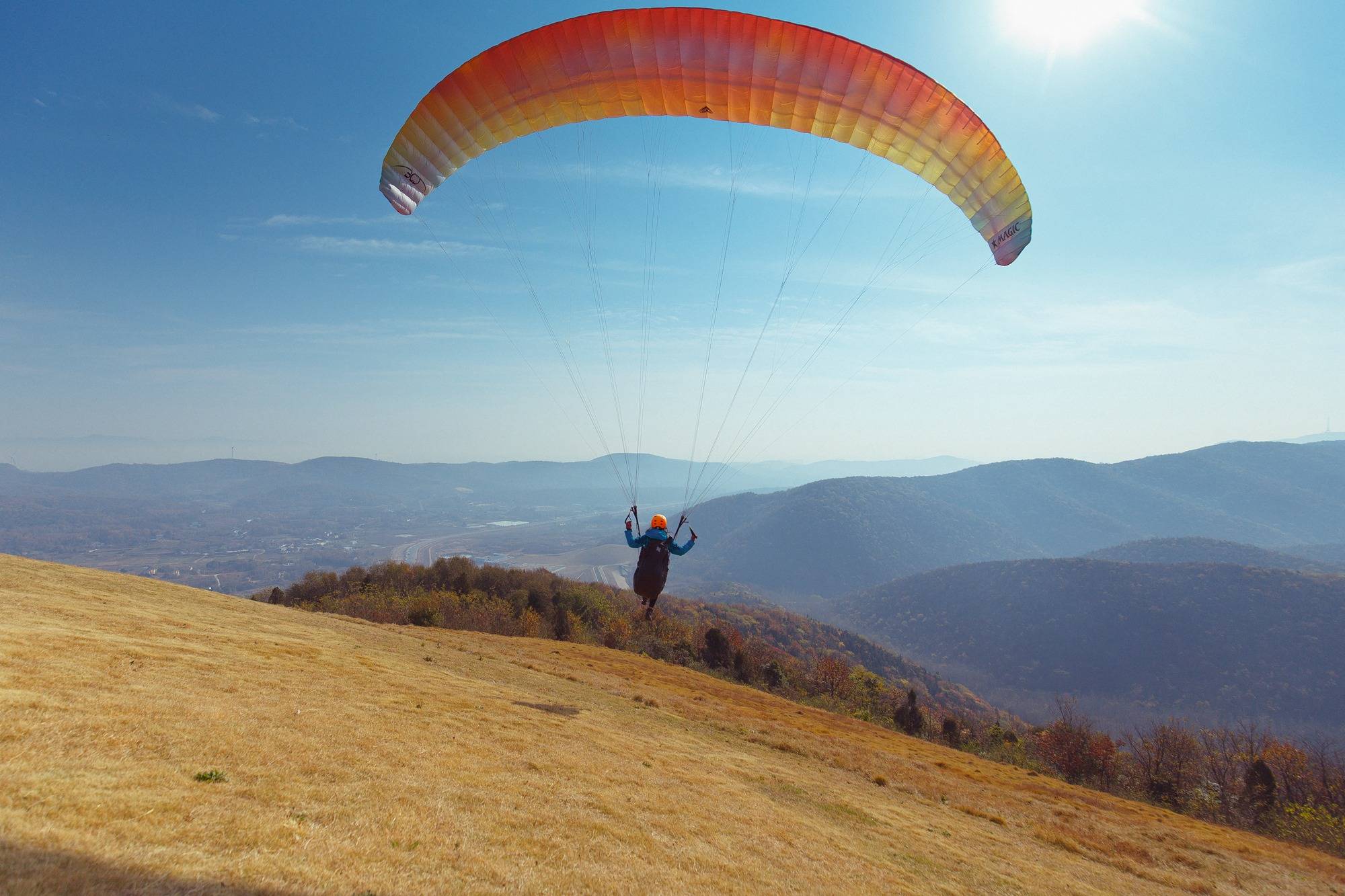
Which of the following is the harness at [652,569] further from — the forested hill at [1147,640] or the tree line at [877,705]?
the forested hill at [1147,640]

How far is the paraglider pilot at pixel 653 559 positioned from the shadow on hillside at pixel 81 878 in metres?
11.4

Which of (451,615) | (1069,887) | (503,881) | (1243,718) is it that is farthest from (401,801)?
(1243,718)

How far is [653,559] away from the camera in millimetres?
16281

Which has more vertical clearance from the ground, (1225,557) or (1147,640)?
(1225,557)

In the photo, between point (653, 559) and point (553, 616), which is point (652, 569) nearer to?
point (653, 559)

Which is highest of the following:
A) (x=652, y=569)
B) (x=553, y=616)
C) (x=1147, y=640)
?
Answer: (x=652, y=569)

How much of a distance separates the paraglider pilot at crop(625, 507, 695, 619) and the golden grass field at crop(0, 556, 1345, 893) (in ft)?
12.8

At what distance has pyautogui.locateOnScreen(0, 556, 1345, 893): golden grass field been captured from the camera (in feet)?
17.6

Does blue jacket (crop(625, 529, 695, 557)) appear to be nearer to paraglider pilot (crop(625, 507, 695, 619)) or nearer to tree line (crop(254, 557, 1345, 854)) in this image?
paraglider pilot (crop(625, 507, 695, 619))

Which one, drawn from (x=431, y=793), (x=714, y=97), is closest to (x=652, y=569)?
(x=431, y=793)

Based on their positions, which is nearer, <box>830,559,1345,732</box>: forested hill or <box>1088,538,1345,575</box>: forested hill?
<box>830,559,1345,732</box>: forested hill

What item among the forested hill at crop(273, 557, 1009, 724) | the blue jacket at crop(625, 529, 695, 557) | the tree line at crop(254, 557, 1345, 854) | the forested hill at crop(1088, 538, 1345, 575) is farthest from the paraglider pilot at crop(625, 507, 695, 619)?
the forested hill at crop(1088, 538, 1345, 575)

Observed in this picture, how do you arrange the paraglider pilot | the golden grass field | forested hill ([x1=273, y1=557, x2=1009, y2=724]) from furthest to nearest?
1. forested hill ([x1=273, y1=557, x2=1009, y2=724])
2. the paraglider pilot
3. the golden grass field

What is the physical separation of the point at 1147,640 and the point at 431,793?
7090 inches
